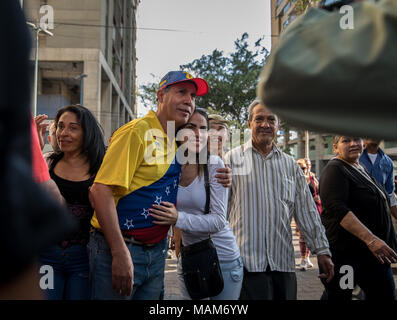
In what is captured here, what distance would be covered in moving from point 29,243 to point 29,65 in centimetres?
26

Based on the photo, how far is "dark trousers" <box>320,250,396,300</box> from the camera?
3.04 metres

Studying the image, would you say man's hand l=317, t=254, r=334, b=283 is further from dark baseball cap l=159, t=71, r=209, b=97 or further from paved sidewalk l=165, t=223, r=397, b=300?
paved sidewalk l=165, t=223, r=397, b=300

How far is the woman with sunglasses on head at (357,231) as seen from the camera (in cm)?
305

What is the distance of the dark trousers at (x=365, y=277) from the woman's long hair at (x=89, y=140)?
225cm

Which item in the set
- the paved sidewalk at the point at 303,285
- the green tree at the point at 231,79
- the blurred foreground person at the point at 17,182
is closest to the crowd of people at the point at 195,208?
the blurred foreground person at the point at 17,182

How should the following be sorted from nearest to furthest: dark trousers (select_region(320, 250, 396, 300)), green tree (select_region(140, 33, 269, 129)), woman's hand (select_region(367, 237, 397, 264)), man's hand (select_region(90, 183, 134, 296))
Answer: man's hand (select_region(90, 183, 134, 296)), woman's hand (select_region(367, 237, 397, 264)), dark trousers (select_region(320, 250, 396, 300)), green tree (select_region(140, 33, 269, 129))

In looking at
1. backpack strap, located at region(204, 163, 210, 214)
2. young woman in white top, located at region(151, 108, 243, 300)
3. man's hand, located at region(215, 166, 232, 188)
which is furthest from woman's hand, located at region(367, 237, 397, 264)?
backpack strap, located at region(204, 163, 210, 214)

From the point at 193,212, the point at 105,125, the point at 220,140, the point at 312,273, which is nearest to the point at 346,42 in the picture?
the point at 193,212

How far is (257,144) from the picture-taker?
10.1 feet

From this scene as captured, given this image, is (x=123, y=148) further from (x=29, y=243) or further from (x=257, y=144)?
(x=29, y=243)

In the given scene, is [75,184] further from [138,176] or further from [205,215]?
[205,215]

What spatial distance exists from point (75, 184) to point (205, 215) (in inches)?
39.2

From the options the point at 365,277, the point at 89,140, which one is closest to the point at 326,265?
the point at 365,277

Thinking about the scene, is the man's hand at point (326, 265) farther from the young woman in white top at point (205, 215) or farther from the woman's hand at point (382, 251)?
the young woman in white top at point (205, 215)
